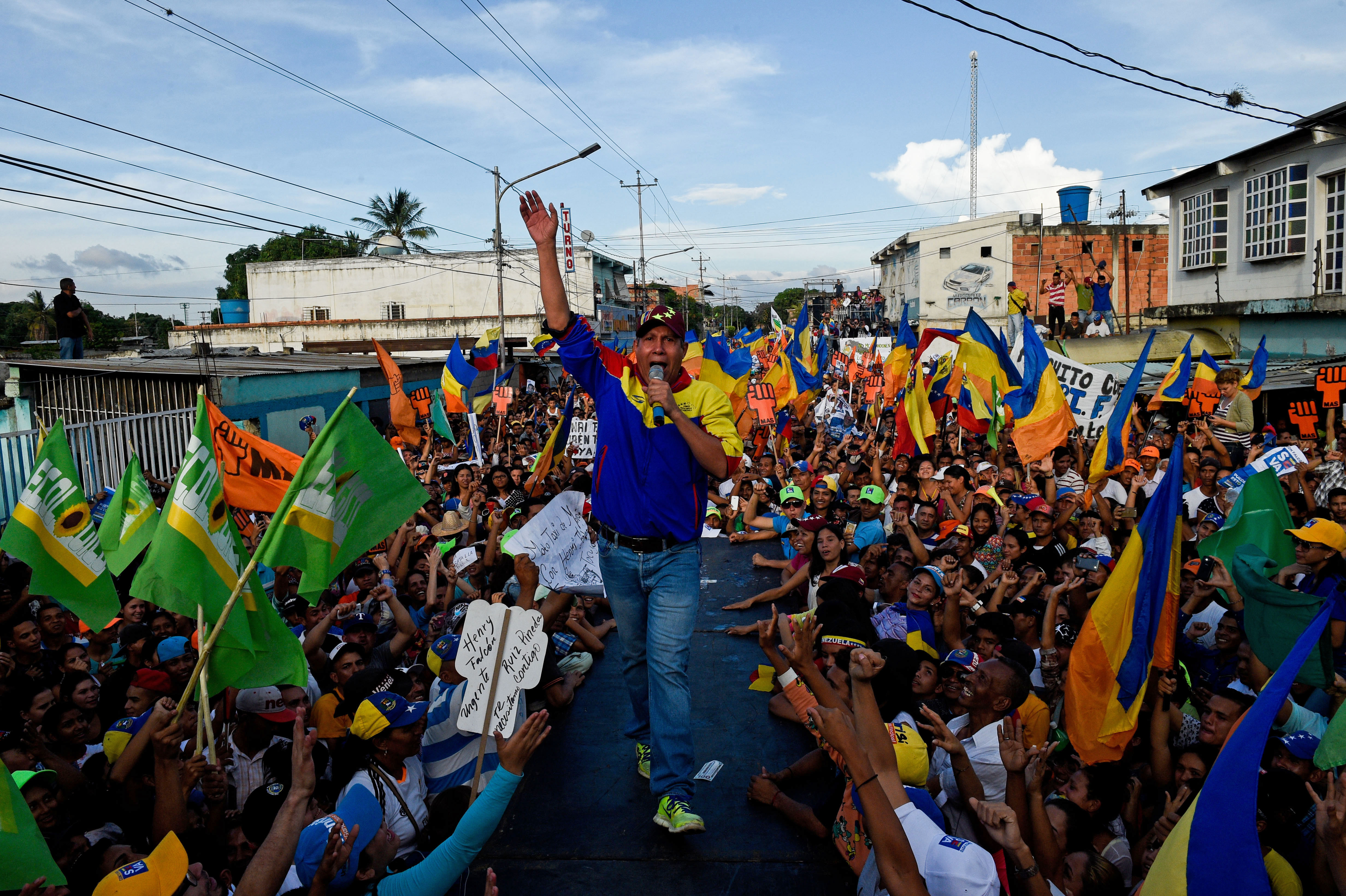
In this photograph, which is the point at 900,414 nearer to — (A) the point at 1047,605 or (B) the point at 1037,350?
(B) the point at 1037,350

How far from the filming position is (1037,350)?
1036 cm

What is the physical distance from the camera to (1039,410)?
9906 mm

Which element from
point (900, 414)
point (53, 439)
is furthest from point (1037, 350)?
point (53, 439)

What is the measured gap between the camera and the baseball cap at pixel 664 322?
3797 mm

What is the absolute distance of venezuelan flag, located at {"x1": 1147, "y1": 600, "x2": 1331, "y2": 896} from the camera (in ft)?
7.06

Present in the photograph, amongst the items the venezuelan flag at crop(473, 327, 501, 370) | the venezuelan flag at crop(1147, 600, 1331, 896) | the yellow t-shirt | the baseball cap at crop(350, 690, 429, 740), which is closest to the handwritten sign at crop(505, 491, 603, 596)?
the baseball cap at crop(350, 690, 429, 740)

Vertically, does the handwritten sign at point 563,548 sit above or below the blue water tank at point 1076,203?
below

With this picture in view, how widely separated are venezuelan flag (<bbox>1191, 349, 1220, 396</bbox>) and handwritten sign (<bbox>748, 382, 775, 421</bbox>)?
18.3 ft

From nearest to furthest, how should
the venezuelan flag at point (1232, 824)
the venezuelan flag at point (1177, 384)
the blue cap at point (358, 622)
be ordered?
the venezuelan flag at point (1232, 824) < the blue cap at point (358, 622) < the venezuelan flag at point (1177, 384)

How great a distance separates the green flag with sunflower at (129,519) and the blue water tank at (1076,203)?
41039mm

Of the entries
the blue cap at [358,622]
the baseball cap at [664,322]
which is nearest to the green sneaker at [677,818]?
the baseball cap at [664,322]

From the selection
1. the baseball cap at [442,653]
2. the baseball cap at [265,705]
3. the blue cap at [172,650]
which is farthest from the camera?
the baseball cap at [442,653]

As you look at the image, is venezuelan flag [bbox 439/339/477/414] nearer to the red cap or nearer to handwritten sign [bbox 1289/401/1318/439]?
the red cap

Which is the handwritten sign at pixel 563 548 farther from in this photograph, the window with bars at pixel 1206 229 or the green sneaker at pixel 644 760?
the window with bars at pixel 1206 229
